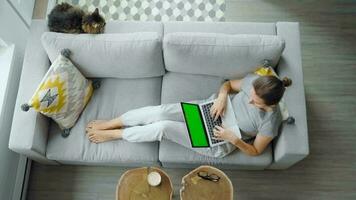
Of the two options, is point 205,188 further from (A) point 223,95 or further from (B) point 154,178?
(A) point 223,95

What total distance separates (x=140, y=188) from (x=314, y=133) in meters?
1.36

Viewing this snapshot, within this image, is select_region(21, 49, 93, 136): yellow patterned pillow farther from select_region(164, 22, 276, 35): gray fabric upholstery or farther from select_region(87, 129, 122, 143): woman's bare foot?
select_region(164, 22, 276, 35): gray fabric upholstery

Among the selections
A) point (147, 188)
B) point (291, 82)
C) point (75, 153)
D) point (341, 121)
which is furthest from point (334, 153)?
point (75, 153)

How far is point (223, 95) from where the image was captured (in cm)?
213

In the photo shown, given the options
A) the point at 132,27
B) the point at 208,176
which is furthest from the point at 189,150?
the point at 132,27

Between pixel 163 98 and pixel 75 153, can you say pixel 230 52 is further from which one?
pixel 75 153

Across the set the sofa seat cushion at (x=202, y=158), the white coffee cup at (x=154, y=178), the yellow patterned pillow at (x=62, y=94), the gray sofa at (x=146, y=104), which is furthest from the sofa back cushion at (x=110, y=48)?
the white coffee cup at (x=154, y=178)

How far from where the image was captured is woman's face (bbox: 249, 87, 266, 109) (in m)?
1.85

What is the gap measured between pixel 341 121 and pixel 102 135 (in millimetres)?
1727

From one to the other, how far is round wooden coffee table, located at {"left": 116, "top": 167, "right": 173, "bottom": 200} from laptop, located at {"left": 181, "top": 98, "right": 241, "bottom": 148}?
0.97 feet

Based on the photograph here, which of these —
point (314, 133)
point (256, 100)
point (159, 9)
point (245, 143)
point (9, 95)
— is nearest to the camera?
point (256, 100)

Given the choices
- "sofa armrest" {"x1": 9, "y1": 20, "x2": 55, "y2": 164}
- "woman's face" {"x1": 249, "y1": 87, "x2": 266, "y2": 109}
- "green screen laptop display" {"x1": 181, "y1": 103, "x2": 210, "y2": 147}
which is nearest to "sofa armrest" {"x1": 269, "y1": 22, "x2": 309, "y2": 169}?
"woman's face" {"x1": 249, "y1": 87, "x2": 266, "y2": 109}

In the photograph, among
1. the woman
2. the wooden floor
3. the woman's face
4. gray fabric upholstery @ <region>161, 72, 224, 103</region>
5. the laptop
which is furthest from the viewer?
the wooden floor

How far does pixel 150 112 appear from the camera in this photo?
2178 mm
